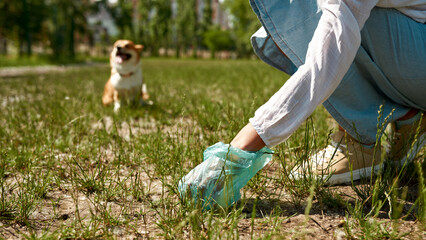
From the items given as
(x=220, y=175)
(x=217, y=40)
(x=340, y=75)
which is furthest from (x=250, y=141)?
(x=217, y=40)

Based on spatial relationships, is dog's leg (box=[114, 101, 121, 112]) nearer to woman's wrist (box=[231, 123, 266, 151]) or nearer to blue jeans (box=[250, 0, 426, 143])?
blue jeans (box=[250, 0, 426, 143])

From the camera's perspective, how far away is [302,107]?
1.35m

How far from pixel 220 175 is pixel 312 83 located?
0.50m

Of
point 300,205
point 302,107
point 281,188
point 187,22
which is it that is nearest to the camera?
point 302,107

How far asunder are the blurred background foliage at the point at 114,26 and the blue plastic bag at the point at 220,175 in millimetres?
19358

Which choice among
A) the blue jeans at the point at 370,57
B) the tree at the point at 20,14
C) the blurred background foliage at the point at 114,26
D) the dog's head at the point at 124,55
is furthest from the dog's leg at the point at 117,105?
the tree at the point at 20,14

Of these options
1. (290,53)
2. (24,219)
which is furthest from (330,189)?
(24,219)

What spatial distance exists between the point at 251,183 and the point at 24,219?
99 centimetres

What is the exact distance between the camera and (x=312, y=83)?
1342 millimetres

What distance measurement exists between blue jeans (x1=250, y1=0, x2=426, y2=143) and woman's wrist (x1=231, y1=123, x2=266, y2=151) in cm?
46

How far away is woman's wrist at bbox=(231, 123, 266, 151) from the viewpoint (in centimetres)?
138

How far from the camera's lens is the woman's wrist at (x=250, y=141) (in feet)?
4.53

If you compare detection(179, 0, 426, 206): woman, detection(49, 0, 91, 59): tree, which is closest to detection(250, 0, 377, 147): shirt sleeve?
detection(179, 0, 426, 206): woman

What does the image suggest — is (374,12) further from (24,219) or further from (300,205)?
(24,219)
